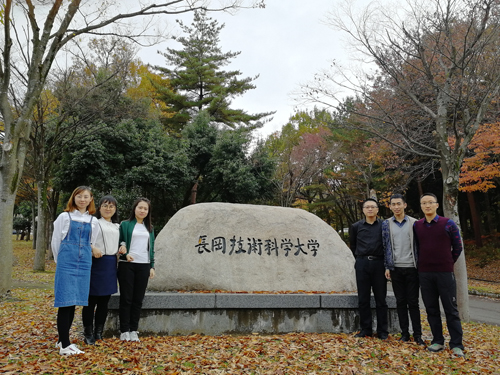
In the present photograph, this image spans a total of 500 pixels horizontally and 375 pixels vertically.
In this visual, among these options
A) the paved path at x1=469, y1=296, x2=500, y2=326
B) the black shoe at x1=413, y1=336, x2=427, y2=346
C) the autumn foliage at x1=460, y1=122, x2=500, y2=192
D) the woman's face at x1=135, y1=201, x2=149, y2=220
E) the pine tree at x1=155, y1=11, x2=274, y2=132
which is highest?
the pine tree at x1=155, y1=11, x2=274, y2=132

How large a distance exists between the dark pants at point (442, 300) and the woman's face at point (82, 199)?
3.77 metres

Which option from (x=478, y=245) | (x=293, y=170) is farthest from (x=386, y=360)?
(x=478, y=245)

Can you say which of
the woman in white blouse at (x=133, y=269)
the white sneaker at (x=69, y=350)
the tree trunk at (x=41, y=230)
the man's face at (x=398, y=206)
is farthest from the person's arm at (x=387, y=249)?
the tree trunk at (x=41, y=230)

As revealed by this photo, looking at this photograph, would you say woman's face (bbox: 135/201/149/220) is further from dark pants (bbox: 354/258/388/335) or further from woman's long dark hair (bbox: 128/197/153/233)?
dark pants (bbox: 354/258/388/335)

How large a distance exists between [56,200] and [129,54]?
31.7ft

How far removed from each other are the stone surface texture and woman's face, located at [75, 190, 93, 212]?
1.64 m

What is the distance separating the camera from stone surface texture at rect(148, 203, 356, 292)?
5168 mm

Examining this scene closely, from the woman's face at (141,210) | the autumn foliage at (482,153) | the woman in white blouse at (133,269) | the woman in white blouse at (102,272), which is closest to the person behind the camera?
the woman in white blouse at (102,272)

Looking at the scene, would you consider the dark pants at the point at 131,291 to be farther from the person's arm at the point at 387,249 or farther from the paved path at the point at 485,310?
the paved path at the point at 485,310

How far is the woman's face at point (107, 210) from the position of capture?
4035 millimetres

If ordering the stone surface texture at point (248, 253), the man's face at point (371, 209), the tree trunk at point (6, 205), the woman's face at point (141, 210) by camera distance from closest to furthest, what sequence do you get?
the woman's face at point (141, 210) < the man's face at point (371, 209) < the stone surface texture at point (248, 253) < the tree trunk at point (6, 205)

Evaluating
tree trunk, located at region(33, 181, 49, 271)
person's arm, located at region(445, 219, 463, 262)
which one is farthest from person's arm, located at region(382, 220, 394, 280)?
tree trunk, located at region(33, 181, 49, 271)

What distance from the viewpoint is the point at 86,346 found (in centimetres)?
384

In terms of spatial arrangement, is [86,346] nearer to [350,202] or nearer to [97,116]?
[97,116]
